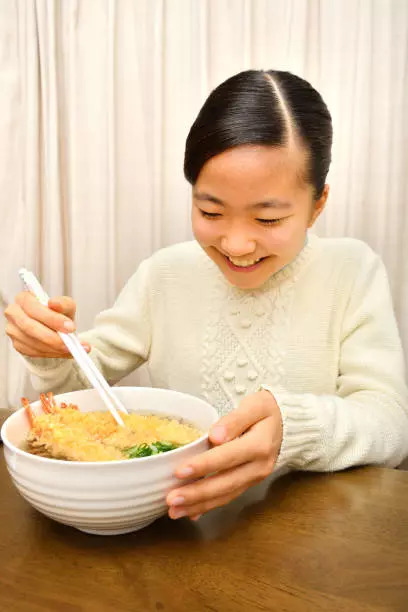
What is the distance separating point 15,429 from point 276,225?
58 centimetres

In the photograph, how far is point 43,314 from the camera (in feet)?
3.54

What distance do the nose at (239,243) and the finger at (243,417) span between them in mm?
276

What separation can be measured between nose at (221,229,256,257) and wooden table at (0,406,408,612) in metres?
0.43

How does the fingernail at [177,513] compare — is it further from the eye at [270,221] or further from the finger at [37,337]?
the eye at [270,221]

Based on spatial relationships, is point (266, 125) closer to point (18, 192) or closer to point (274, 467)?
point (274, 467)

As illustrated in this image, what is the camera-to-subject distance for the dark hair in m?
1.10

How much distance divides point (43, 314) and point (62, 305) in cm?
5

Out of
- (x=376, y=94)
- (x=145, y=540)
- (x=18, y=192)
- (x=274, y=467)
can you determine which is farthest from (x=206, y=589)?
(x=18, y=192)

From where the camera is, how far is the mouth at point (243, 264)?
1195 millimetres

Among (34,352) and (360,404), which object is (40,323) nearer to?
(34,352)

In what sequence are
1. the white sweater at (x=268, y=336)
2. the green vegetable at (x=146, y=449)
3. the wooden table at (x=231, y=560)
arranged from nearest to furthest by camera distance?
the wooden table at (x=231, y=560) → the green vegetable at (x=146, y=449) → the white sweater at (x=268, y=336)

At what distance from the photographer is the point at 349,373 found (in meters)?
1.36

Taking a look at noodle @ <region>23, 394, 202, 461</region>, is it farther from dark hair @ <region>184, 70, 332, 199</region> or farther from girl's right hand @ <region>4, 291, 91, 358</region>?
dark hair @ <region>184, 70, 332, 199</region>

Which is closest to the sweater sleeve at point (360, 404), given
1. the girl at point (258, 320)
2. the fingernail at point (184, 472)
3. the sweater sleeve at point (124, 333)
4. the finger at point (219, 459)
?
the girl at point (258, 320)
